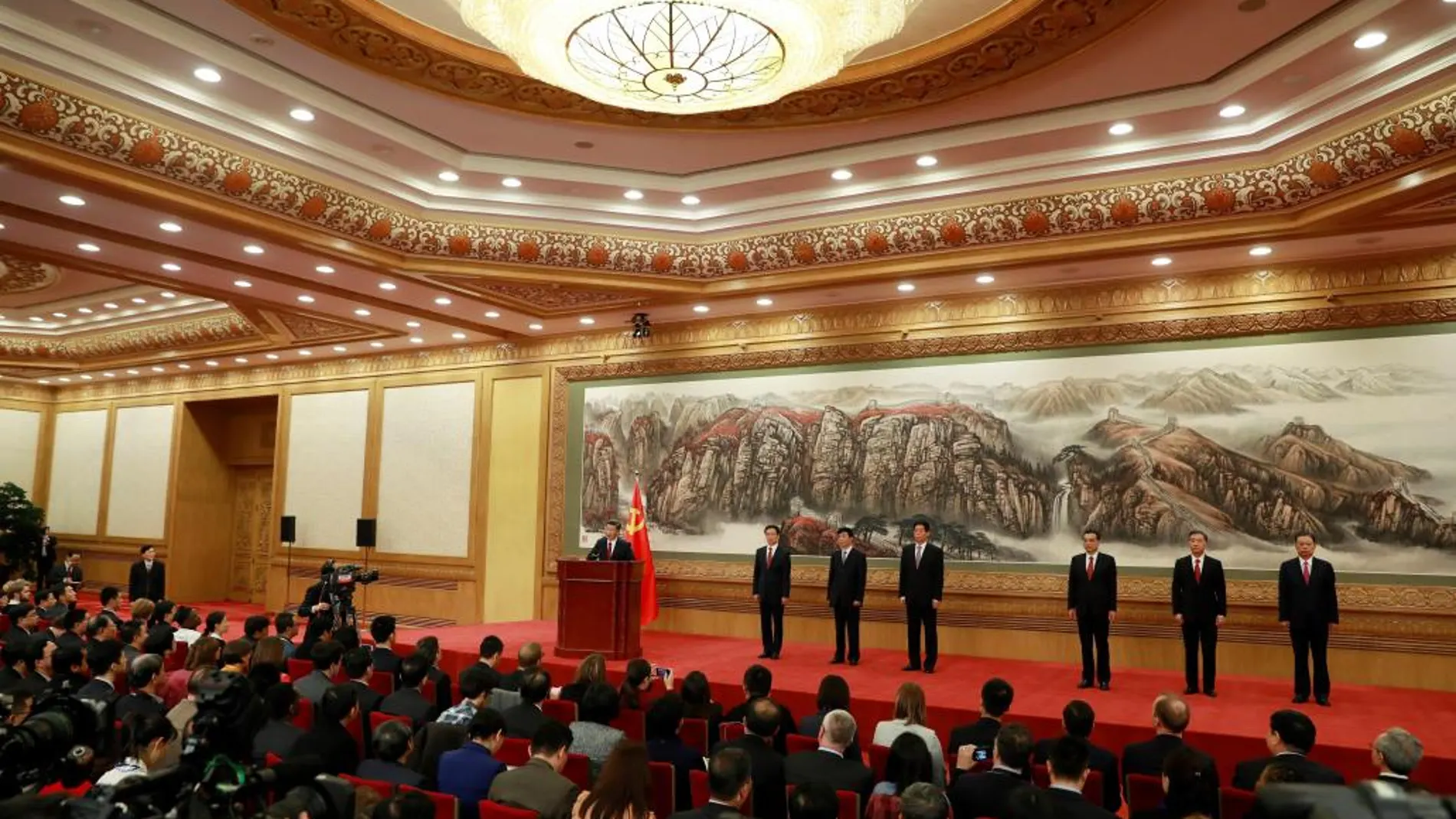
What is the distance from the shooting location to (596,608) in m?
8.74

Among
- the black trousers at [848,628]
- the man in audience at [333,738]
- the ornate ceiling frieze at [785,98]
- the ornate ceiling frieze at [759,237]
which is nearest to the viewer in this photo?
the man in audience at [333,738]

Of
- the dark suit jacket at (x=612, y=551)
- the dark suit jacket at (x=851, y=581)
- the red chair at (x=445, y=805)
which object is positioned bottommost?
the red chair at (x=445, y=805)

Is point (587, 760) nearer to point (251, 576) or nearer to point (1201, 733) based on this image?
point (1201, 733)

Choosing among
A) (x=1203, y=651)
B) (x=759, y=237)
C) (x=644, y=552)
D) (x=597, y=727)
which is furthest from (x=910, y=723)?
(x=644, y=552)

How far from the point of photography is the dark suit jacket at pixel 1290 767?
11.6 ft

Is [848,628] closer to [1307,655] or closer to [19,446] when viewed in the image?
[1307,655]

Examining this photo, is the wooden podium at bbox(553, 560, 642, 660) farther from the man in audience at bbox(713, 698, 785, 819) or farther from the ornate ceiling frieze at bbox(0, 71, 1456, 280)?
the man in audience at bbox(713, 698, 785, 819)

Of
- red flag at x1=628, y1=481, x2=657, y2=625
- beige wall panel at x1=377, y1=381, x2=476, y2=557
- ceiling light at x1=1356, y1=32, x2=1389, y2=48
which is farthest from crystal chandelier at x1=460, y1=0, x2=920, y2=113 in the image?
beige wall panel at x1=377, y1=381, x2=476, y2=557

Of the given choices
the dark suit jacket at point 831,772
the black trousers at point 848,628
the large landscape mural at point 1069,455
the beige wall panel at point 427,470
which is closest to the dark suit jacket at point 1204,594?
the large landscape mural at point 1069,455

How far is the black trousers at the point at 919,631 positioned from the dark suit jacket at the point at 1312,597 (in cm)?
279

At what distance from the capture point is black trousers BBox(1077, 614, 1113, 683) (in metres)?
7.88

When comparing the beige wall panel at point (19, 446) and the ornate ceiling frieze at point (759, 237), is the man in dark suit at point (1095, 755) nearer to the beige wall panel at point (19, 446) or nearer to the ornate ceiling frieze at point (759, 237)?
the ornate ceiling frieze at point (759, 237)

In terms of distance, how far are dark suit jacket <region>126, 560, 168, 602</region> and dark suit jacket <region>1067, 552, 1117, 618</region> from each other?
11776 millimetres

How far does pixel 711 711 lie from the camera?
4.96 meters
